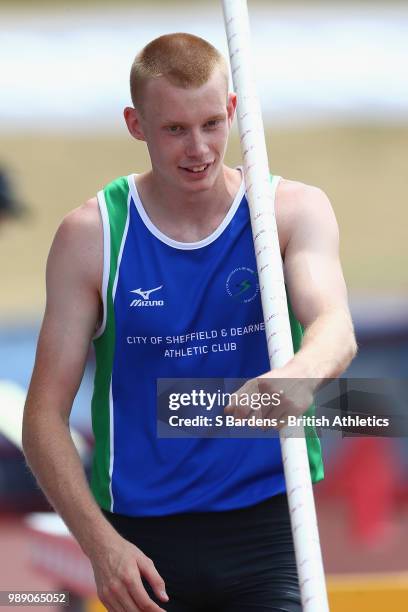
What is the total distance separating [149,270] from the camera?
295 centimetres

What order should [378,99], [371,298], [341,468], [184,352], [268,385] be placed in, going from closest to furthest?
[268,385]
[184,352]
[341,468]
[371,298]
[378,99]

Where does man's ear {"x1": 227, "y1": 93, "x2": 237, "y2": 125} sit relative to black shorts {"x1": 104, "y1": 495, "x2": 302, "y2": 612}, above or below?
above

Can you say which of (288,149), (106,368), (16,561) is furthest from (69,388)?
(288,149)

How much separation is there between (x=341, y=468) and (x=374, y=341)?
1.01m

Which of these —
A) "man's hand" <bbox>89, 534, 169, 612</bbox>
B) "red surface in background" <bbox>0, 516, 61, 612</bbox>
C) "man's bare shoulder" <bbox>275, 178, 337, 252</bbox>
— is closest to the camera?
"man's hand" <bbox>89, 534, 169, 612</bbox>

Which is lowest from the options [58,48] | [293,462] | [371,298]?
[293,462]

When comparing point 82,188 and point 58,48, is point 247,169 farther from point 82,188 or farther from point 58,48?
point 58,48

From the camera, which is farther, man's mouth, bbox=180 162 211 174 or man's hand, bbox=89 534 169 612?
man's mouth, bbox=180 162 211 174

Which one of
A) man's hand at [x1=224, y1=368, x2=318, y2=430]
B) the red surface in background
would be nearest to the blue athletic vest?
man's hand at [x1=224, y1=368, x2=318, y2=430]

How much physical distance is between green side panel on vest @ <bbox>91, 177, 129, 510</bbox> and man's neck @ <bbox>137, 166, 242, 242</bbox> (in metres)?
0.07

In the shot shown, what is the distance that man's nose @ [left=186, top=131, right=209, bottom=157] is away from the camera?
2.76m

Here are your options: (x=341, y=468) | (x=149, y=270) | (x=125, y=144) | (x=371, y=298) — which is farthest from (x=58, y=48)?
(x=149, y=270)

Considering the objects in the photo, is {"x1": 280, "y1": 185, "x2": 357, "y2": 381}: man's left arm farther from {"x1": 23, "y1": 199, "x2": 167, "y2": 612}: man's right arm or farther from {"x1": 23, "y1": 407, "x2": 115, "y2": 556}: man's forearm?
{"x1": 23, "y1": 407, "x2": 115, "y2": 556}: man's forearm

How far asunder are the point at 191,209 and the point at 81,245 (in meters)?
0.26
